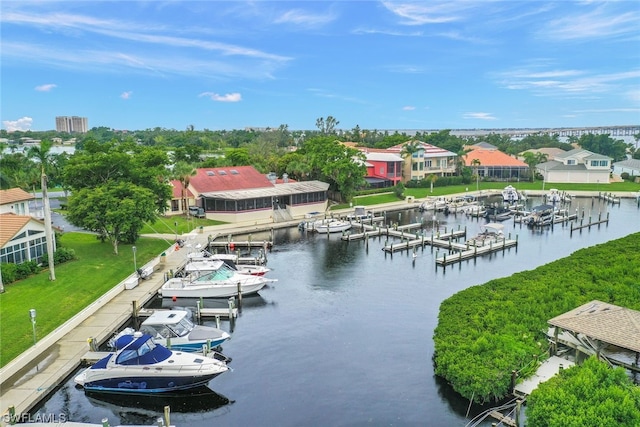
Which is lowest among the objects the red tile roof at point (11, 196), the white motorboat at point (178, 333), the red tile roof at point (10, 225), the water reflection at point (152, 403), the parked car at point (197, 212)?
the water reflection at point (152, 403)

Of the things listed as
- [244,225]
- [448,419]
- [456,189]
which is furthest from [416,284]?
[456,189]

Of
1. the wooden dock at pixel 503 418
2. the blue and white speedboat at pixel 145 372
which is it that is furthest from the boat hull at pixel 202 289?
the wooden dock at pixel 503 418

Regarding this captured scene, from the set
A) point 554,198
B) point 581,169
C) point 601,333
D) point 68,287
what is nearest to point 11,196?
point 68,287

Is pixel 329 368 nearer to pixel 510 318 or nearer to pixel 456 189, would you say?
pixel 510 318

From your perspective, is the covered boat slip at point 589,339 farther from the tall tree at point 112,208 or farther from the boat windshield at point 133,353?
the tall tree at point 112,208

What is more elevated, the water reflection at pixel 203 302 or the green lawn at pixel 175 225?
the green lawn at pixel 175 225

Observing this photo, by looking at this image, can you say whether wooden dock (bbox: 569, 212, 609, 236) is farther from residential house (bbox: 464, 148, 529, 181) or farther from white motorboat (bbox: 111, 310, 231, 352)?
white motorboat (bbox: 111, 310, 231, 352)

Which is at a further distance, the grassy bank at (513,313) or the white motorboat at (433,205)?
the white motorboat at (433,205)

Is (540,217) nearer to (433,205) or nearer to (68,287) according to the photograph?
(433,205)
